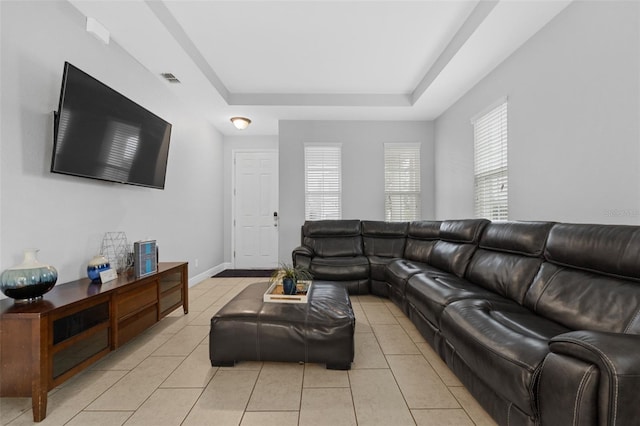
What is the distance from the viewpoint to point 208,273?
15.6 ft

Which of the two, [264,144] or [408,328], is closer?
[408,328]

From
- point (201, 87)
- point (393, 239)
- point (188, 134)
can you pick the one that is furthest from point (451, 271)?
point (188, 134)

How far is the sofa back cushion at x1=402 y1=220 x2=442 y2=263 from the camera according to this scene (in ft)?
11.9

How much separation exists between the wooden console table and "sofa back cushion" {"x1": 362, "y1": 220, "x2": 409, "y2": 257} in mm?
2885

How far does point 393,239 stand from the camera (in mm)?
4211

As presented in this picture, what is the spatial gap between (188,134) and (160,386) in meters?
3.30

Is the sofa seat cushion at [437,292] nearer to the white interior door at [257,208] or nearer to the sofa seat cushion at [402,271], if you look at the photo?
the sofa seat cushion at [402,271]

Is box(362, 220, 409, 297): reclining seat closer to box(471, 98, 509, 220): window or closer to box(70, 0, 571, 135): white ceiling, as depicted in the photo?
box(471, 98, 509, 220): window

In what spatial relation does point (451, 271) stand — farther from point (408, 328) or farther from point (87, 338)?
point (87, 338)

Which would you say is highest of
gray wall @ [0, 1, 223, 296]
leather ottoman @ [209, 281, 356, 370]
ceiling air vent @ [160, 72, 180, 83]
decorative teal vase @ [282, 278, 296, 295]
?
ceiling air vent @ [160, 72, 180, 83]

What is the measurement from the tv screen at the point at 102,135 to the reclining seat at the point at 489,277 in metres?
2.77

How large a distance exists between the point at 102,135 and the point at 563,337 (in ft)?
10.1

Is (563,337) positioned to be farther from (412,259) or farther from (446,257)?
(412,259)

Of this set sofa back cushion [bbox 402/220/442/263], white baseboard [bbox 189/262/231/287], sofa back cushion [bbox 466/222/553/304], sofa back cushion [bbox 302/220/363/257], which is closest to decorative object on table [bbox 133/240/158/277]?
white baseboard [bbox 189/262/231/287]
